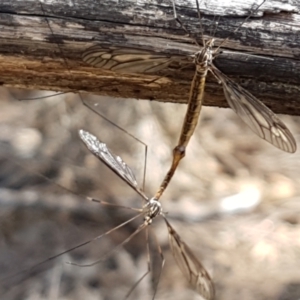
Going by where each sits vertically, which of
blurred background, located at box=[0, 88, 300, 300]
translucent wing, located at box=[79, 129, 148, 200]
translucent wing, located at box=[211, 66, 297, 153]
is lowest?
blurred background, located at box=[0, 88, 300, 300]

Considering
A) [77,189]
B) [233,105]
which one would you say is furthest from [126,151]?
[233,105]

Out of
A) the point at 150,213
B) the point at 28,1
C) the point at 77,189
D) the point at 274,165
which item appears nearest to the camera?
the point at 28,1

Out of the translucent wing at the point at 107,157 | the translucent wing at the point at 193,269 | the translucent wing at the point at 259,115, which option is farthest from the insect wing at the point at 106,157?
the translucent wing at the point at 259,115

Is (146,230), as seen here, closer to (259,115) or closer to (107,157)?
(107,157)

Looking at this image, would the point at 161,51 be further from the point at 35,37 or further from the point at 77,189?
the point at 77,189

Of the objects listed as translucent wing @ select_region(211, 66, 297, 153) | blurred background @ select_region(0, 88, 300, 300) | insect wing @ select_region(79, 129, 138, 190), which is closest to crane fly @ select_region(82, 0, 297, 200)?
translucent wing @ select_region(211, 66, 297, 153)

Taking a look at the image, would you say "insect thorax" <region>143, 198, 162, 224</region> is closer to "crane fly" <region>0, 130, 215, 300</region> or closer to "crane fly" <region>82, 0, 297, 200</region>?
"crane fly" <region>0, 130, 215, 300</region>
